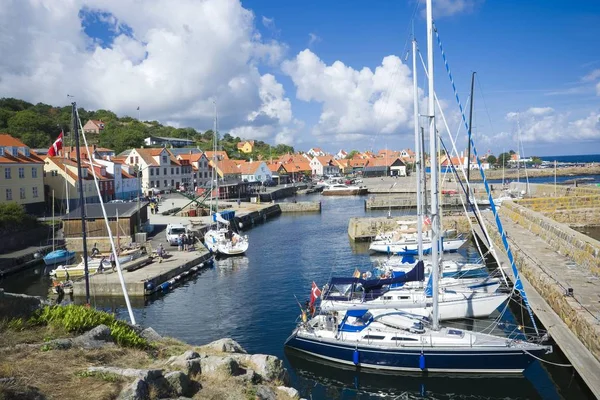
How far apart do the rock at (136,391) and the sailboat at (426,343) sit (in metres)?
11.9

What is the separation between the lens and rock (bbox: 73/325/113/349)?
12.4 meters

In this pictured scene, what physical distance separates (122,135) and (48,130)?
66.8 ft

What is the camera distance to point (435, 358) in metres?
19.3

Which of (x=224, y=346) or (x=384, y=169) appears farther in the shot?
(x=384, y=169)

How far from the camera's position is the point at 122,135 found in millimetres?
124812

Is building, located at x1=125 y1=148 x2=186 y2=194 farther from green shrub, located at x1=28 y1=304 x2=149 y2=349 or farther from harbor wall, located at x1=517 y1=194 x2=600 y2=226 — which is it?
green shrub, located at x1=28 y1=304 x2=149 y2=349

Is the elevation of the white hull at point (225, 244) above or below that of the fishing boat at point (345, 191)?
below

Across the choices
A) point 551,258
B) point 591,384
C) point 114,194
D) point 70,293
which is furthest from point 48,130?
point 591,384

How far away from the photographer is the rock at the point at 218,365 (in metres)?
12.2

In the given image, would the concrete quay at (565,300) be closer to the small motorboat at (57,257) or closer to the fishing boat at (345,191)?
the small motorboat at (57,257)

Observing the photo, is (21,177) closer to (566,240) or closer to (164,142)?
(566,240)

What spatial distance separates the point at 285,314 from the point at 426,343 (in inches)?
398

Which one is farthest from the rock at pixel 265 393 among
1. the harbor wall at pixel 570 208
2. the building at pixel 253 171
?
the building at pixel 253 171

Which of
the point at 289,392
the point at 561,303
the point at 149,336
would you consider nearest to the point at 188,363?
the point at 289,392
